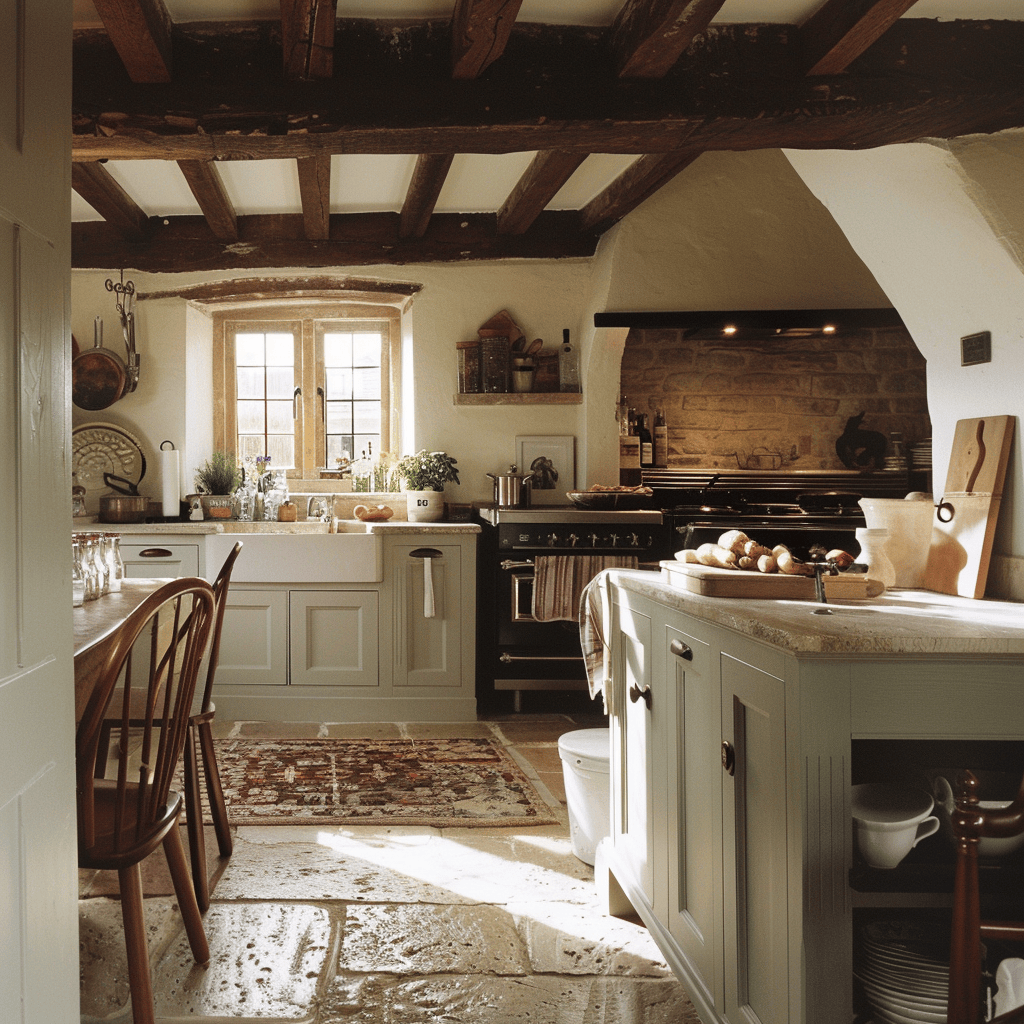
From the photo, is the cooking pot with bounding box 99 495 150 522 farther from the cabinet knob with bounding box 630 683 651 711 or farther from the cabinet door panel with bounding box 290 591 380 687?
the cabinet knob with bounding box 630 683 651 711

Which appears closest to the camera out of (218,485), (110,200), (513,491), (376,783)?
(376,783)

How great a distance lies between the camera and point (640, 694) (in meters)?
2.19

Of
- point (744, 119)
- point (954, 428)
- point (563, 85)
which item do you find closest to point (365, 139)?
point (563, 85)

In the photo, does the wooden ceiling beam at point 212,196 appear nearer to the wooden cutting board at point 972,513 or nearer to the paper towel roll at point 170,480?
the paper towel roll at point 170,480

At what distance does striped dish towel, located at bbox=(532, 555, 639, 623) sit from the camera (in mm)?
4473

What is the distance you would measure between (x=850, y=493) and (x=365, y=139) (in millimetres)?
3413

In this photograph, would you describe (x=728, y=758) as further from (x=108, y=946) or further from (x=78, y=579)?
(x=78, y=579)

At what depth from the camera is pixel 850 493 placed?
5066mm

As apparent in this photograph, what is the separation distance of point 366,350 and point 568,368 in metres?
1.30

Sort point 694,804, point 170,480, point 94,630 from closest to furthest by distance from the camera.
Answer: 1. point 694,804
2. point 94,630
3. point 170,480

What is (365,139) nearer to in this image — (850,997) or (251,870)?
(251,870)

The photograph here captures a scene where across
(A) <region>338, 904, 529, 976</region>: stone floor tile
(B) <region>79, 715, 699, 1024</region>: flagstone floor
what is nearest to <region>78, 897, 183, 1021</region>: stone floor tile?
(B) <region>79, 715, 699, 1024</region>: flagstone floor

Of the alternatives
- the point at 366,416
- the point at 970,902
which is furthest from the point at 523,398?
the point at 970,902

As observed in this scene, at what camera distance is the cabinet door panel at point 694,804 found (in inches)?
66.3
